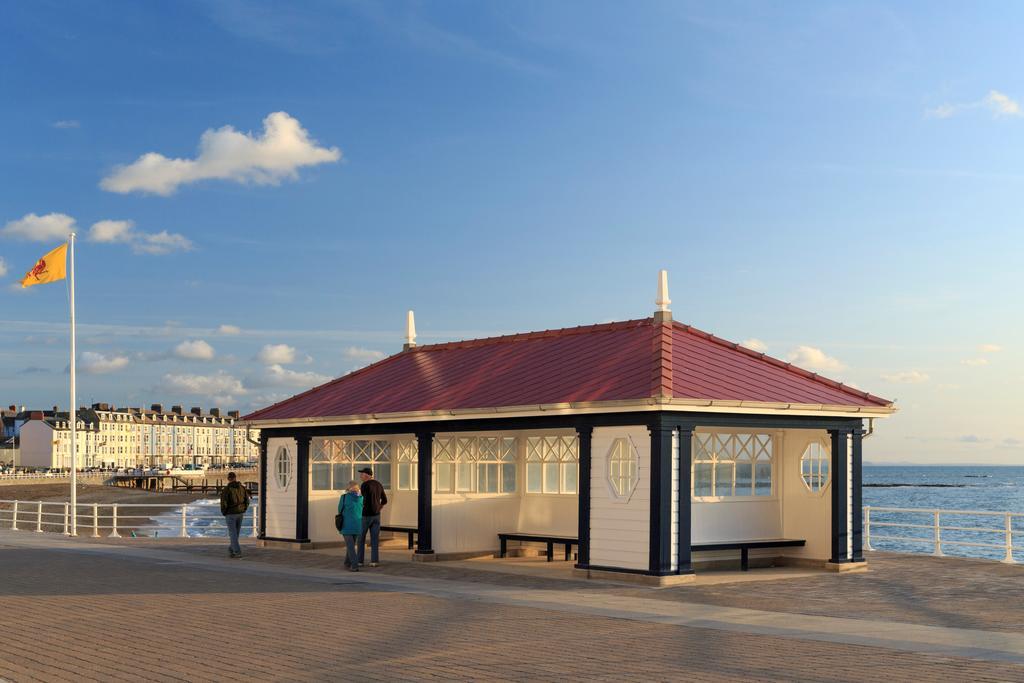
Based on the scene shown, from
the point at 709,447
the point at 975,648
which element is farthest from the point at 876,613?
the point at 709,447

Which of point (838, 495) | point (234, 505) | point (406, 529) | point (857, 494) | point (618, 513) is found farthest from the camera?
point (406, 529)

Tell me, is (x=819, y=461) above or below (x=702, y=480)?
above

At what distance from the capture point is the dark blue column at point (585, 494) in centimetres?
1848

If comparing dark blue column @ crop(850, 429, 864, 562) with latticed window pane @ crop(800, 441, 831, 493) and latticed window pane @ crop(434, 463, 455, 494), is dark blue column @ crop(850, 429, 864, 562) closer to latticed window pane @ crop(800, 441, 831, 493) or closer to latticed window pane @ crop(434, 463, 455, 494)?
latticed window pane @ crop(800, 441, 831, 493)

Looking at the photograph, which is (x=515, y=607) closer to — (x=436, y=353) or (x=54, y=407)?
(x=436, y=353)

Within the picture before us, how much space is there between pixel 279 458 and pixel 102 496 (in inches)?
3796

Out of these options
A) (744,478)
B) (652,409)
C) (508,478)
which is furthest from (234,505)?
(744,478)

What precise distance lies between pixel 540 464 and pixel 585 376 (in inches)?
132

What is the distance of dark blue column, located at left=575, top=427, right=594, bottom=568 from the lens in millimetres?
18484

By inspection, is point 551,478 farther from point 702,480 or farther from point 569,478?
point 702,480

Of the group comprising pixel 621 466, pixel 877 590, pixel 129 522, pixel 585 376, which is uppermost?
pixel 585 376

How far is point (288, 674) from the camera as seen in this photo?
994cm

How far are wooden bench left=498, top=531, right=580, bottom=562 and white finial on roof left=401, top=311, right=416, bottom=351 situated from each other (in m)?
6.30

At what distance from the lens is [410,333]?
89.5 ft
